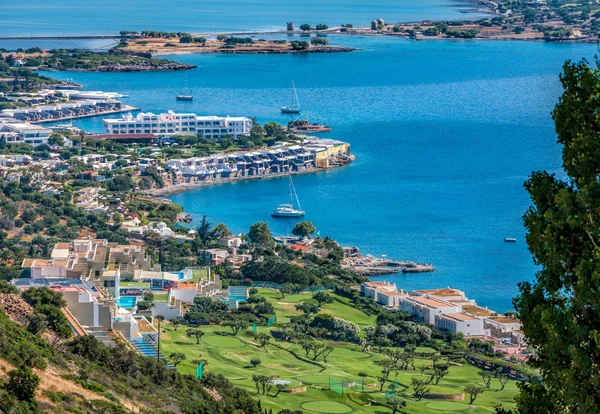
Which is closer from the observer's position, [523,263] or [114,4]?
[523,263]

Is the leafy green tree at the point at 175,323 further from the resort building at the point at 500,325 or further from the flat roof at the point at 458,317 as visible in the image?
the resort building at the point at 500,325

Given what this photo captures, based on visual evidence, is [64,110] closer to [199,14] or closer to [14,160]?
[14,160]

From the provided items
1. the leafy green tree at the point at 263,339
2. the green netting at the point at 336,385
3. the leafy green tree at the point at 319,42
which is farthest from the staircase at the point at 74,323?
the leafy green tree at the point at 319,42

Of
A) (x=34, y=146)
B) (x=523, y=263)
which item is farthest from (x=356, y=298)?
(x=34, y=146)

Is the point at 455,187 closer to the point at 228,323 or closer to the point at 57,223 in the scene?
the point at 57,223

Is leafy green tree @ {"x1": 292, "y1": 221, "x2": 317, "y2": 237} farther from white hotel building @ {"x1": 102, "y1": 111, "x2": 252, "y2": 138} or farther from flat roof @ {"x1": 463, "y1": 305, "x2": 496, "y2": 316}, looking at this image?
white hotel building @ {"x1": 102, "y1": 111, "x2": 252, "y2": 138}

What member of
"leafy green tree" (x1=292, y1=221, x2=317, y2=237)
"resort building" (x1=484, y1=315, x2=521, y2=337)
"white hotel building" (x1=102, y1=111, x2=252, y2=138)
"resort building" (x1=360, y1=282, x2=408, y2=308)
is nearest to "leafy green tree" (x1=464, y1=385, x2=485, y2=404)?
"resort building" (x1=484, y1=315, x2=521, y2=337)
